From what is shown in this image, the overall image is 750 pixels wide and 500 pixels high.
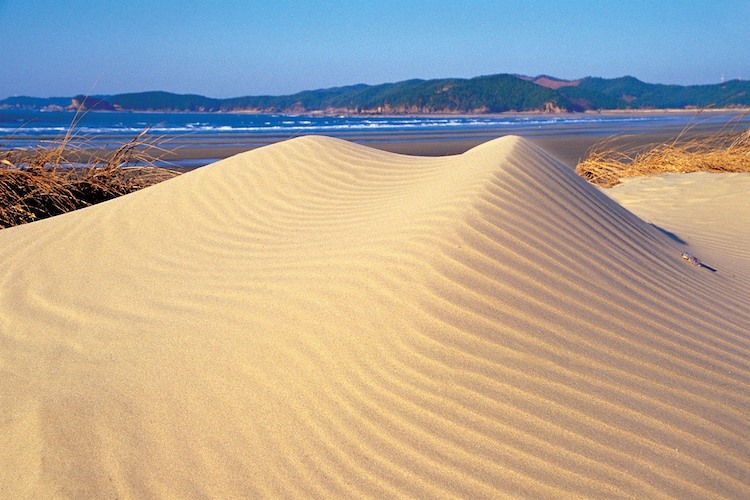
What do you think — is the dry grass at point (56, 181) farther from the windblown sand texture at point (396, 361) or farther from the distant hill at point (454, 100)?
the distant hill at point (454, 100)

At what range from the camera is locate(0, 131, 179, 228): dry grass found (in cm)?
546

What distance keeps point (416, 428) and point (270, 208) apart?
2362mm

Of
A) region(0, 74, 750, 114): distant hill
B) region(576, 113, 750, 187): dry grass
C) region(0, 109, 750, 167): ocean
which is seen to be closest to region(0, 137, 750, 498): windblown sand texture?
region(0, 109, 750, 167): ocean

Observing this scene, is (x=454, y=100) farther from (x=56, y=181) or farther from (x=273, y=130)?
(x=56, y=181)

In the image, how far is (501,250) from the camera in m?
2.74

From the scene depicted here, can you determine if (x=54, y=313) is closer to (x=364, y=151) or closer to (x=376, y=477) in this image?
(x=376, y=477)

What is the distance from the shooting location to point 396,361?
2.23 metres

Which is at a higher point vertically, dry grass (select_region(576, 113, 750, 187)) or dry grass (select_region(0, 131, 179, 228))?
dry grass (select_region(0, 131, 179, 228))

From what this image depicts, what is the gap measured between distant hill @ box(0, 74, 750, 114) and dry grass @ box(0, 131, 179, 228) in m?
77.7

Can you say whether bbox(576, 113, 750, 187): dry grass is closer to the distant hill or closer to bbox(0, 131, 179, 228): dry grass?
bbox(0, 131, 179, 228): dry grass

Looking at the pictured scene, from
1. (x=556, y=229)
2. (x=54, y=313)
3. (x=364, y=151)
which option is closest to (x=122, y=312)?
(x=54, y=313)

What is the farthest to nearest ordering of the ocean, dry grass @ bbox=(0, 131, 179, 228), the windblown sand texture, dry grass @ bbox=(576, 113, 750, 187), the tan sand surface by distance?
the ocean < dry grass @ bbox=(576, 113, 750, 187) < dry grass @ bbox=(0, 131, 179, 228) < the tan sand surface < the windblown sand texture

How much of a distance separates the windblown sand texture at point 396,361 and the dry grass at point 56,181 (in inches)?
83.7

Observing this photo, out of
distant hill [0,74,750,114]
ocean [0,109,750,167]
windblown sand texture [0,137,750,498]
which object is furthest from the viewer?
distant hill [0,74,750,114]
